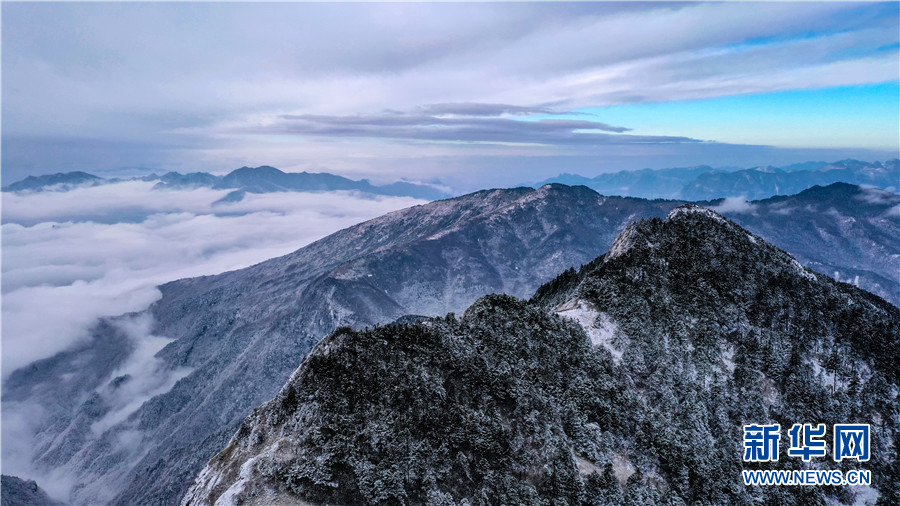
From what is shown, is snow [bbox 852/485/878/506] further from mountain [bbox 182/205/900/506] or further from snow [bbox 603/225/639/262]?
snow [bbox 603/225/639/262]

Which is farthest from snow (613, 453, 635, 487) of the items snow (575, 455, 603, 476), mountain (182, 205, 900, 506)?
snow (575, 455, 603, 476)

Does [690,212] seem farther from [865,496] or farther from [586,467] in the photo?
[586,467]

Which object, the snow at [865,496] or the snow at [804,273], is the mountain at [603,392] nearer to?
the snow at [804,273]

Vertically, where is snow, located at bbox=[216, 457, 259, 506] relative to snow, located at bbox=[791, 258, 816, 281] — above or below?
below

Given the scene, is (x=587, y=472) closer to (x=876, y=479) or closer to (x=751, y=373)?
(x=751, y=373)

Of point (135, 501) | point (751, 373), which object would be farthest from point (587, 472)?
point (135, 501)

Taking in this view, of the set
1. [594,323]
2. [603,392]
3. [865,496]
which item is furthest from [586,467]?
[865,496]
